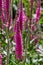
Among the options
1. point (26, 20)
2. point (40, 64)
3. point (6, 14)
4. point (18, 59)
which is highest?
point (6, 14)

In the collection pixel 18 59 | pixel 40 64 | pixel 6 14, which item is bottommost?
pixel 40 64

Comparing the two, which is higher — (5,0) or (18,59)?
(5,0)

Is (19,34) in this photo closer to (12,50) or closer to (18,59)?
(18,59)

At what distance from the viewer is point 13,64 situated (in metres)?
2.16

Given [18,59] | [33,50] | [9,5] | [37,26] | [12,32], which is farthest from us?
[37,26]

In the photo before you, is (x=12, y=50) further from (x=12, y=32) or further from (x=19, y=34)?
(x=19, y=34)

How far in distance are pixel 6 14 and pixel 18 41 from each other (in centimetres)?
22

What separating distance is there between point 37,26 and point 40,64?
64 cm

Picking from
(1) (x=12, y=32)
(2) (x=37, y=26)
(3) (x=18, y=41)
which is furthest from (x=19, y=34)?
(2) (x=37, y=26)

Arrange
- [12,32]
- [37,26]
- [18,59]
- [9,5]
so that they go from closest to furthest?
[9,5], [18,59], [12,32], [37,26]

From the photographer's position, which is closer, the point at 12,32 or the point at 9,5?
the point at 9,5

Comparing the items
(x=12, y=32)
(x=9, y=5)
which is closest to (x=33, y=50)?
(x=12, y=32)

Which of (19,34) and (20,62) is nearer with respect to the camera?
(19,34)

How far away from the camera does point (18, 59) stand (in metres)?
2.13
